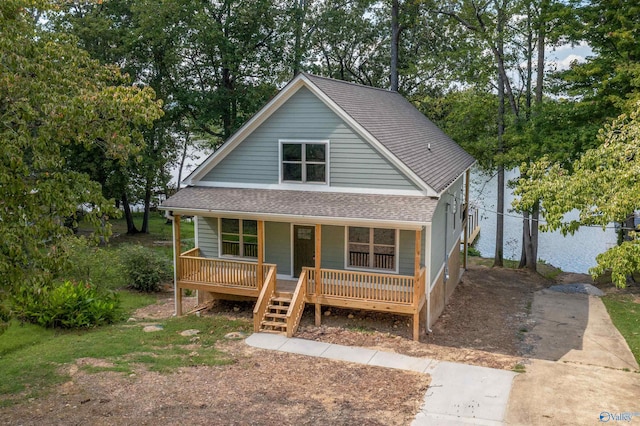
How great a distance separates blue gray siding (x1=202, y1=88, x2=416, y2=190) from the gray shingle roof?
19.2 inches

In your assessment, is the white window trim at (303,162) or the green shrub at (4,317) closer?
the green shrub at (4,317)

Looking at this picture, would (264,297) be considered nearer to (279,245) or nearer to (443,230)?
(279,245)

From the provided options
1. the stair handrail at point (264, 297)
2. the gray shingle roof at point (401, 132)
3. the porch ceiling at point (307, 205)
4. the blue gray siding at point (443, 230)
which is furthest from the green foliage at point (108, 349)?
the gray shingle roof at point (401, 132)

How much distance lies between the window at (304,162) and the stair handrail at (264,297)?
116 inches

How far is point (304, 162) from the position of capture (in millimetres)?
16906

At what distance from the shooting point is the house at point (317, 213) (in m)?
15.2

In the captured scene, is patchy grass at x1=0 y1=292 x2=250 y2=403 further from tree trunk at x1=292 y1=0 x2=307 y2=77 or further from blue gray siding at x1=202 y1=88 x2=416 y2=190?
tree trunk at x1=292 y1=0 x2=307 y2=77

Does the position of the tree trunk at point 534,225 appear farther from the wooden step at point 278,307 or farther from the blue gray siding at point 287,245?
the wooden step at point 278,307

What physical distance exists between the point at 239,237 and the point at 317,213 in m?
3.79

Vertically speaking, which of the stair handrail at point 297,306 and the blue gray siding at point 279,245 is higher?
the blue gray siding at point 279,245

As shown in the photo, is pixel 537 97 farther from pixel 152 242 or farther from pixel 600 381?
pixel 152 242

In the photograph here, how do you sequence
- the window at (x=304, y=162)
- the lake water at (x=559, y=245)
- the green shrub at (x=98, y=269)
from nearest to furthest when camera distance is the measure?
the window at (x=304, y=162), the green shrub at (x=98, y=269), the lake water at (x=559, y=245)

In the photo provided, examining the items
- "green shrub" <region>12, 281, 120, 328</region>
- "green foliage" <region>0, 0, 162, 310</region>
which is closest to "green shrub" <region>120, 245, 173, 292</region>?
"green shrub" <region>12, 281, 120, 328</region>

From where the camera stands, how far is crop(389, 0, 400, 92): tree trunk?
30953mm
